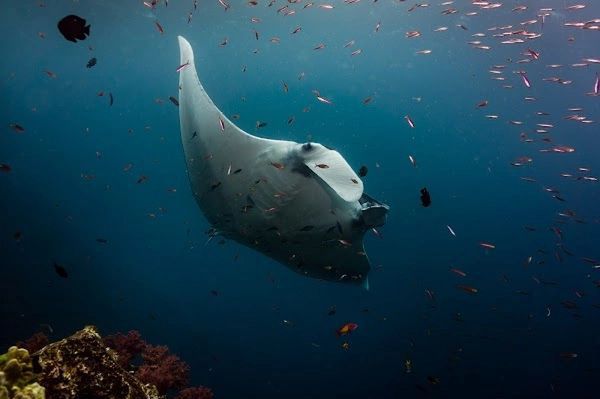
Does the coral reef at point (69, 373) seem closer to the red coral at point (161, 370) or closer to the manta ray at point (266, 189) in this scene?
the red coral at point (161, 370)

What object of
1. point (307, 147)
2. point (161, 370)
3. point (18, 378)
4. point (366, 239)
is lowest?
point (366, 239)

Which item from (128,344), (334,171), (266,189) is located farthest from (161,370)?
(334,171)

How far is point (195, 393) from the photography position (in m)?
4.24

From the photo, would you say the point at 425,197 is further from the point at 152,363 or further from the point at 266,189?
the point at 152,363

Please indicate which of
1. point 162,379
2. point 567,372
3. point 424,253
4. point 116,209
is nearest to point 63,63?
point 116,209

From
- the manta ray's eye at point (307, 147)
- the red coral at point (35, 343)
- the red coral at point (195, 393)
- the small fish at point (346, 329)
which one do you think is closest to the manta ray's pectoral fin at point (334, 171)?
the manta ray's eye at point (307, 147)

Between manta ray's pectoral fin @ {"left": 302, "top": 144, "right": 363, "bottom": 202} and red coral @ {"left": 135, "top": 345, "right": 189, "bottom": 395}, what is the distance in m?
2.76

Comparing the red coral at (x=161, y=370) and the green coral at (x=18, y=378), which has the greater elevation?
the green coral at (x=18, y=378)

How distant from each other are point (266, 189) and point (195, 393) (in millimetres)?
2646

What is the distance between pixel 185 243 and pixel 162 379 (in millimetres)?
52679

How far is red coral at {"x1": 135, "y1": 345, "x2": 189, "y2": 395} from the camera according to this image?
391cm

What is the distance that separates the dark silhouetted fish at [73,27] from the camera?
3.86m

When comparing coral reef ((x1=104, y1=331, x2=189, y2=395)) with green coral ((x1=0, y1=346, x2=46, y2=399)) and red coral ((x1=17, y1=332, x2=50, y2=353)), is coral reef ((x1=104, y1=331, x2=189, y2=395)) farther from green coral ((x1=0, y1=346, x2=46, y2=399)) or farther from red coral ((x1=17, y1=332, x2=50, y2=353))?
green coral ((x1=0, y1=346, x2=46, y2=399))

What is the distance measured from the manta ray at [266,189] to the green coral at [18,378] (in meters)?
3.01
